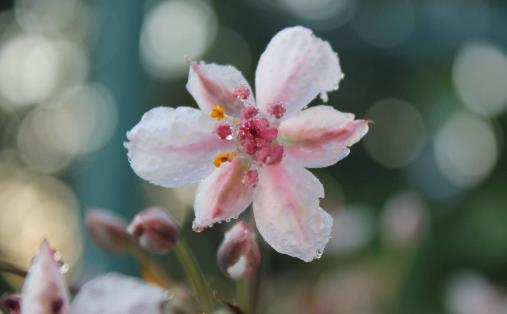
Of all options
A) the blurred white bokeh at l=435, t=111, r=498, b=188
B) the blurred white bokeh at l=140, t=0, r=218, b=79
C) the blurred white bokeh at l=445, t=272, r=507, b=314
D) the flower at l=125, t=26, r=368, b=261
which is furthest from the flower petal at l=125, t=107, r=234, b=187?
the blurred white bokeh at l=140, t=0, r=218, b=79

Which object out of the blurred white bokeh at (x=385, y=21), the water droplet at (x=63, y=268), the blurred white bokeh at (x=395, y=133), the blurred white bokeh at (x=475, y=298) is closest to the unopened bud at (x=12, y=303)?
the water droplet at (x=63, y=268)

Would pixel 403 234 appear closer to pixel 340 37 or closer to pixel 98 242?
pixel 98 242

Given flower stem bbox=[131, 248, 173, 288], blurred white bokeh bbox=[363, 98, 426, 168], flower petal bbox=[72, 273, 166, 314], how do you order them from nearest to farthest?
flower petal bbox=[72, 273, 166, 314] → flower stem bbox=[131, 248, 173, 288] → blurred white bokeh bbox=[363, 98, 426, 168]

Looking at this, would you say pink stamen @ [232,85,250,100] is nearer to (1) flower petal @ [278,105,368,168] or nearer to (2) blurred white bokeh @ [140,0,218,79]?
(1) flower petal @ [278,105,368,168]

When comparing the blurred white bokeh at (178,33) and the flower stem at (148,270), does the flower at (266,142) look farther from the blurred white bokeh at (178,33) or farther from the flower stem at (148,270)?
the blurred white bokeh at (178,33)

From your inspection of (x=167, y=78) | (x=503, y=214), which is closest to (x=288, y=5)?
(x=167, y=78)

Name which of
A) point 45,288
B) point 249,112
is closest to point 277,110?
point 249,112

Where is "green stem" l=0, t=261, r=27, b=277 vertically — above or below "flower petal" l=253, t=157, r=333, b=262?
below

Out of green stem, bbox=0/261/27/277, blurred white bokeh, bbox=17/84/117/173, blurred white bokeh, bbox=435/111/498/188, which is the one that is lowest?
blurred white bokeh, bbox=17/84/117/173
